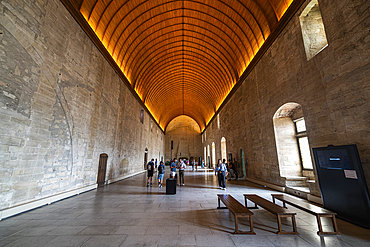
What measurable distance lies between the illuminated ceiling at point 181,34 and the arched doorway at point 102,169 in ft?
20.7

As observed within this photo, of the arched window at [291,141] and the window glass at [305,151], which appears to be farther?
the arched window at [291,141]

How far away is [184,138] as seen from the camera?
1467 inches

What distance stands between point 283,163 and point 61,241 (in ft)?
26.7

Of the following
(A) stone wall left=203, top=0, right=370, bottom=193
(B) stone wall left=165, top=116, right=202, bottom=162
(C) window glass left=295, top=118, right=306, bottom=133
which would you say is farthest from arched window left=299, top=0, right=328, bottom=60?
(B) stone wall left=165, top=116, right=202, bottom=162

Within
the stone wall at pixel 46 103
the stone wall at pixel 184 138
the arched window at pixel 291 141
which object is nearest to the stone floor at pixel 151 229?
the stone wall at pixel 46 103

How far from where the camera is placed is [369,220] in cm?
320

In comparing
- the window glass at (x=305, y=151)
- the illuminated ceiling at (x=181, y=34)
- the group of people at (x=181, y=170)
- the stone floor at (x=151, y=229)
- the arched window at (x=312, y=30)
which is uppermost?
the illuminated ceiling at (x=181, y=34)

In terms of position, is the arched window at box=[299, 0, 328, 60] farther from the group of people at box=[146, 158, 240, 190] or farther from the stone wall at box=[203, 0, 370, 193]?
the group of people at box=[146, 158, 240, 190]

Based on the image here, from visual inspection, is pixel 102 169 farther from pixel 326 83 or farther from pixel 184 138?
pixel 184 138

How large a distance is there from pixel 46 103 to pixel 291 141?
1006cm

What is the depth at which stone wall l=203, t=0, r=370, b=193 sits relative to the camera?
3793 mm

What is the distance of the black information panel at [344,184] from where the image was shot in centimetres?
334

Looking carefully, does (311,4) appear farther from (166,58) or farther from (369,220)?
(166,58)

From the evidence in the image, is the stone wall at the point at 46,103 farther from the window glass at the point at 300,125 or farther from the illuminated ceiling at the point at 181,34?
the window glass at the point at 300,125
